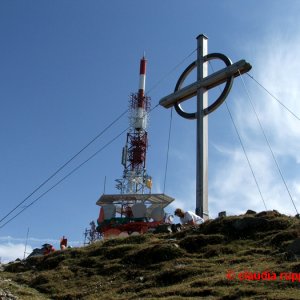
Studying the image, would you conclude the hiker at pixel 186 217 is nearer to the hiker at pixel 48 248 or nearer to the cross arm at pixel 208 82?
the hiker at pixel 48 248

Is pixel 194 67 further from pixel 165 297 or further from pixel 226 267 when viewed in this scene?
pixel 165 297

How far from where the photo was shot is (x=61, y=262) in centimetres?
1553

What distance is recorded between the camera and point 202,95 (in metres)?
22.0

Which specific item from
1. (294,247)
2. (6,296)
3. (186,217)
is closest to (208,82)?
(186,217)

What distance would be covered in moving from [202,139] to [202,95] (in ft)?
7.36

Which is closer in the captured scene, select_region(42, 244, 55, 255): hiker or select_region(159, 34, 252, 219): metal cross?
select_region(42, 244, 55, 255): hiker

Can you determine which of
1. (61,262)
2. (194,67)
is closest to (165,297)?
(61,262)

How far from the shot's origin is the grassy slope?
9945 mm

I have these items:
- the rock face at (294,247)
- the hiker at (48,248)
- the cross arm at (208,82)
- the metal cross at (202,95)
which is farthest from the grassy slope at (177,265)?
the cross arm at (208,82)

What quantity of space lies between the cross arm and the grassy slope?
289 inches

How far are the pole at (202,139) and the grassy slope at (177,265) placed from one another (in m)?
3.53

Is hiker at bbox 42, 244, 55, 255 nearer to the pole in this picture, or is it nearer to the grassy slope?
the grassy slope


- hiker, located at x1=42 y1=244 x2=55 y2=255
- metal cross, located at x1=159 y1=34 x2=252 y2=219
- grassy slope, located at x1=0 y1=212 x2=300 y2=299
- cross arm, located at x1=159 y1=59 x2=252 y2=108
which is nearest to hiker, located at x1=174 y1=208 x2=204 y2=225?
grassy slope, located at x1=0 y1=212 x2=300 y2=299

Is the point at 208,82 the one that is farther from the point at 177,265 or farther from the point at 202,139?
the point at 177,265
